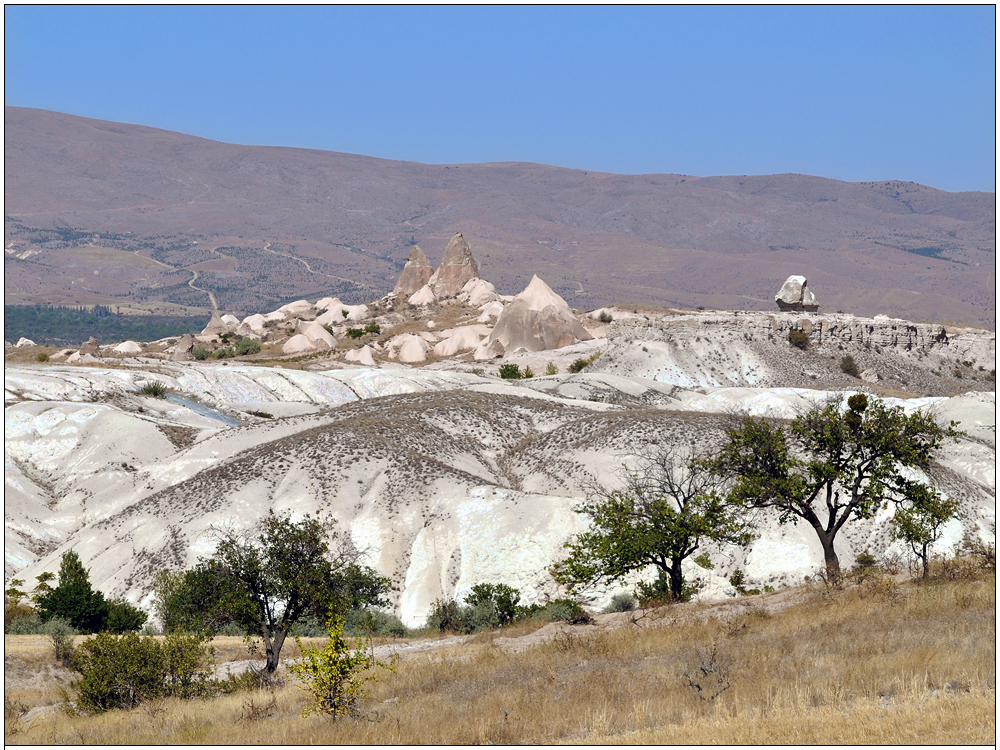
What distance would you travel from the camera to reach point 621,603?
102ft

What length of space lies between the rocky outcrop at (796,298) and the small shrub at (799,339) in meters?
7.26

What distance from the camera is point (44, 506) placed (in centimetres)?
4609

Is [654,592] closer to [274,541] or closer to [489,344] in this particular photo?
[274,541]

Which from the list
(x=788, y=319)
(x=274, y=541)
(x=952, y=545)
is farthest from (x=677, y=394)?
(x=274, y=541)

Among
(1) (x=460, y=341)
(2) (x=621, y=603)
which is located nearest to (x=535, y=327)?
(1) (x=460, y=341)

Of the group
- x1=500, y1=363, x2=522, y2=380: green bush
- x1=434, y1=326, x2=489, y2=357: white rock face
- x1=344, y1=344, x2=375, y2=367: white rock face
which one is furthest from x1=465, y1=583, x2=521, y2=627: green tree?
x1=434, y1=326, x2=489, y2=357: white rock face

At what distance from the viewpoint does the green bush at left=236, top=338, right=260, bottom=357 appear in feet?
367

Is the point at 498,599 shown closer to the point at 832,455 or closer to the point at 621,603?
the point at 621,603

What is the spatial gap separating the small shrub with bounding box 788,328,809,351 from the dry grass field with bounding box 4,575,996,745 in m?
68.2

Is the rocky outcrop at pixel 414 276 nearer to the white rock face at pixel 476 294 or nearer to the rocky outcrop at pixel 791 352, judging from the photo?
the white rock face at pixel 476 294

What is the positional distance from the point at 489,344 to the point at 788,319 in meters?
28.9

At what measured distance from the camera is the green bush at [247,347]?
4407 inches

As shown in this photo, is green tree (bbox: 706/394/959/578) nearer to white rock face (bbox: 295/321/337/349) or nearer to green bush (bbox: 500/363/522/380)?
green bush (bbox: 500/363/522/380)

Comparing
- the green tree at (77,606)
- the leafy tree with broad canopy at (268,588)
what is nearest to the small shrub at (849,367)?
the green tree at (77,606)
